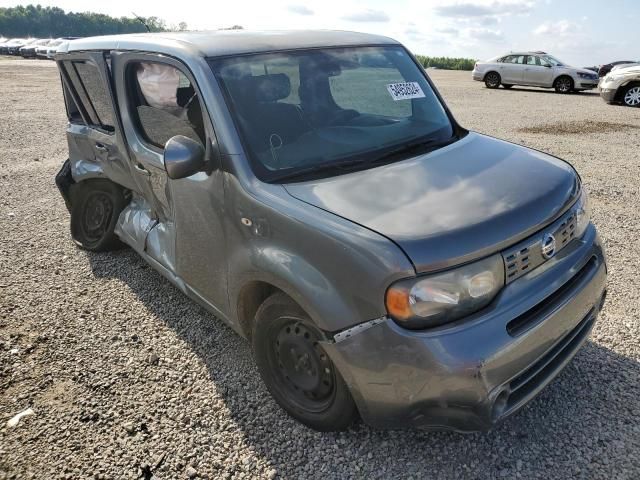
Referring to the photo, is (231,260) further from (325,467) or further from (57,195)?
(57,195)

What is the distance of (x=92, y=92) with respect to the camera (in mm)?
3812

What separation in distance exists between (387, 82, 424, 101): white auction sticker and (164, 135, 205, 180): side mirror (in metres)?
1.29

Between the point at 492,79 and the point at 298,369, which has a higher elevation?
the point at 298,369

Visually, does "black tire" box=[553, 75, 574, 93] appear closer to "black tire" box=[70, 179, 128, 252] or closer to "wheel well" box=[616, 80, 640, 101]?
"wheel well" box=[616, 80, 640, 101]

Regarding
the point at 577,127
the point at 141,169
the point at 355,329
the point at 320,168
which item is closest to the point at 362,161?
the point at 320,168

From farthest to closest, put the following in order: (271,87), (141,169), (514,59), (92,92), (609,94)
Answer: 1. (514,59)
2. (609,94)
3. (92,92)
4. (141,169)
5. (271,87)

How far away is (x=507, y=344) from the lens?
→ 6.48 ft

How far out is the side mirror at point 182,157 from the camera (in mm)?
2498

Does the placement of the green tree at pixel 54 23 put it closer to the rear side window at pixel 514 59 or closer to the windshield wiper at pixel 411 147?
the rear side window at pixel 514 59

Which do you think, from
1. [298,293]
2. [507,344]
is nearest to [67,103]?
[298,293]

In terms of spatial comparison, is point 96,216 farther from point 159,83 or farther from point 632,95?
point 632,95

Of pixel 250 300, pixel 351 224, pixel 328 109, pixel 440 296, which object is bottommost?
pixel 250 300

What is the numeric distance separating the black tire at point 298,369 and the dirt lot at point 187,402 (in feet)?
0.45

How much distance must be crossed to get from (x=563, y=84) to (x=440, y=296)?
19101 millimetres
